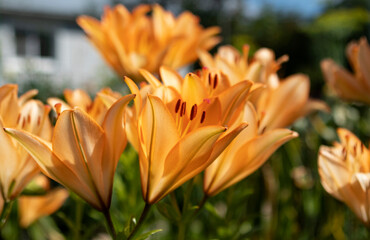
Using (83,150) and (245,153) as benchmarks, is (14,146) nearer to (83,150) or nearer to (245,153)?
(83,150)

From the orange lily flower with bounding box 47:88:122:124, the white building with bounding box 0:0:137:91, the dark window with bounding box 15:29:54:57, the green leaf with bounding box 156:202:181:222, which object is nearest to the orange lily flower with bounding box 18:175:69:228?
the orange lily flower with bounding box 47:88:122:124

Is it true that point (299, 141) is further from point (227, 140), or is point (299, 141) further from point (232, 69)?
point (227, 140)

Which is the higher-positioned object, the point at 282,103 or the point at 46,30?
the point at 282,103

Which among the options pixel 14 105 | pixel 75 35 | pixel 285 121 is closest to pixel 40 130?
pixel 14 105

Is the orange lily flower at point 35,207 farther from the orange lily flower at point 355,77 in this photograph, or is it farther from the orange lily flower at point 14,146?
the orange lily flower at point 355,77

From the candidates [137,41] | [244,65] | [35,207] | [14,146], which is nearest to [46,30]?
[137,41]
